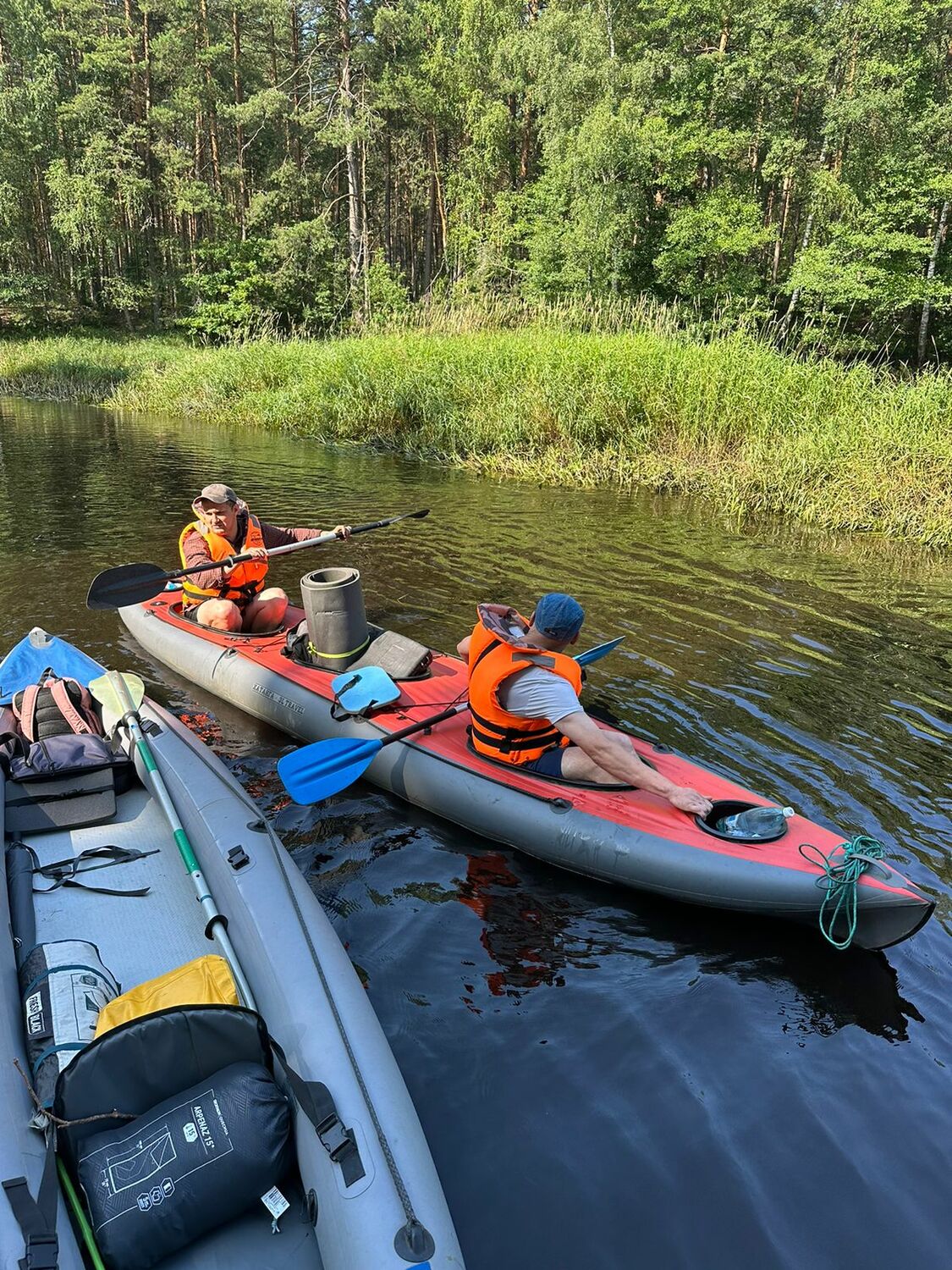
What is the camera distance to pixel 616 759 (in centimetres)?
354

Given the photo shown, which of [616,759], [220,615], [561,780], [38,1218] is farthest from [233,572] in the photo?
[38,1218]

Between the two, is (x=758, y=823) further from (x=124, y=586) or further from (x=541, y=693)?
(x=124, y=586)

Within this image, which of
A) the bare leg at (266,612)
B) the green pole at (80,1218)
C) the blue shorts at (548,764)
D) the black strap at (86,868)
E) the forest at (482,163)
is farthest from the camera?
the forest at (482,163)

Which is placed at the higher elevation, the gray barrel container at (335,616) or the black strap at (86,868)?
the gray barrel container at (335,616)

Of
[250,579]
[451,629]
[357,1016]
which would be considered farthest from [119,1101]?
[451,629]

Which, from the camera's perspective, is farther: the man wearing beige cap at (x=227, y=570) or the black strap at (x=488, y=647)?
the man wearing beige cap at (x=227, y=570)

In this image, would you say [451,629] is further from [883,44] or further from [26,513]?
[883,44]

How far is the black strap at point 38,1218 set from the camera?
5.11 ft

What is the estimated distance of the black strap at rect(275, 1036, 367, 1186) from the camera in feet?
5.90

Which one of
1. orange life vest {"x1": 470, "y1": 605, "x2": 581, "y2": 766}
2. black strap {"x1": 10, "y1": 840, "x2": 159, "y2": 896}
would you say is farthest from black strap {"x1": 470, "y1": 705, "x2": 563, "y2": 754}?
black strap {"x1": 10, "y1": 840, "x2": 159, "y2": 896}

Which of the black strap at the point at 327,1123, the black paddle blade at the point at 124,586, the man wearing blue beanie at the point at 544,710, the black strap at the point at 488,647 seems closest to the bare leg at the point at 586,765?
the man wearing blue beanie at the point at 544,710

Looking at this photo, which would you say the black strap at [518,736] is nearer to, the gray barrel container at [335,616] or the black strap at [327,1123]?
the gray barrel container at [335,616]

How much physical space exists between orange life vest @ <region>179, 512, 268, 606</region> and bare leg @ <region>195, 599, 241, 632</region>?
8 cm

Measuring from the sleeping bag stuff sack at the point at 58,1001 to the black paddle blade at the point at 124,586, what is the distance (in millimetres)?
3173
